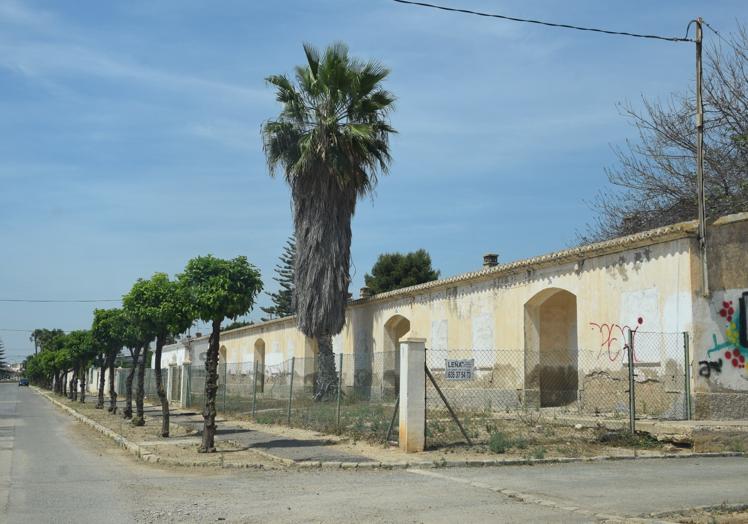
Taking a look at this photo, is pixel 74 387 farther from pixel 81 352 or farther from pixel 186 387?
pixel 186 387

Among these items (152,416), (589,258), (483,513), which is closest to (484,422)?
(589,258)

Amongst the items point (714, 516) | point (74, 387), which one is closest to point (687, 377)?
point (714, 516)

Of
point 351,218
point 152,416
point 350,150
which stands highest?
point 350,150

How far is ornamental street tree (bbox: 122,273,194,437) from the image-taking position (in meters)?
18.4

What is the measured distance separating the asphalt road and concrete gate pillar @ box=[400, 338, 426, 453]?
5.69ft

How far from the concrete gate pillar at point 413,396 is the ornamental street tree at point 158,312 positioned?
6.57 meters

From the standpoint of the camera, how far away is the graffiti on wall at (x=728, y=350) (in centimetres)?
1561

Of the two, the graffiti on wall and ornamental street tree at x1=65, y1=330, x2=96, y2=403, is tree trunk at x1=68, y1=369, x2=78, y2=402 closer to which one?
ornamental street tree at x1=65, y1=330, x2=96, y2=403

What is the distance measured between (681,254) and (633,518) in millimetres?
9581

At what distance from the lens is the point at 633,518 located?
25.9 ft

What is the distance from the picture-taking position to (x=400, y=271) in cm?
5328

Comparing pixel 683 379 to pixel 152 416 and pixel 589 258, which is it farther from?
pixel 152 416

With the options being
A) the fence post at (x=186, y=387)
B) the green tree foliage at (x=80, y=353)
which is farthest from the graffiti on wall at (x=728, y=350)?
the green tree foliage at (x=80, y=353)

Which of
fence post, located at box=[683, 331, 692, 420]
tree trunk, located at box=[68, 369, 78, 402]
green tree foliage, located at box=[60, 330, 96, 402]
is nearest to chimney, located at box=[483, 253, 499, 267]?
fence post, located at box=[683, 331, 692, 420]
